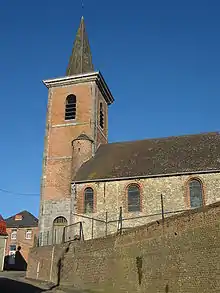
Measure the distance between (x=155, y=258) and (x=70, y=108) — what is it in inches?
734

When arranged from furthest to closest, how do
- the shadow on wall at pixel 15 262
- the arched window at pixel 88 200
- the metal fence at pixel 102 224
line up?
the shadow on wall at pixel 15 262
the arched window at pixel 88 200
the metal fence at pixel 102 224

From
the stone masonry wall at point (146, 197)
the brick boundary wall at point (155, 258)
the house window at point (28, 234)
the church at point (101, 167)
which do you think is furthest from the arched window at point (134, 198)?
the house window at point (28, 234)

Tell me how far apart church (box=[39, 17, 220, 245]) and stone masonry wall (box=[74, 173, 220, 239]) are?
6cm

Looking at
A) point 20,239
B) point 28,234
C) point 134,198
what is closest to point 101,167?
point 134,198

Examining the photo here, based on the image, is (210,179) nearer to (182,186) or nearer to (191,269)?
(182,186)

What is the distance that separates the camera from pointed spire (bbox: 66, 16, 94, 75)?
31447 millimetres

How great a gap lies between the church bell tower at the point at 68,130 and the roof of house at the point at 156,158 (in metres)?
1.67

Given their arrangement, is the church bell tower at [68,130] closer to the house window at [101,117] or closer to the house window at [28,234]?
the house window at [101,117]

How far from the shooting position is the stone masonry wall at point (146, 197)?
20.2 meters

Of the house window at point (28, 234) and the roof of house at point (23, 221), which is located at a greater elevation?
the roof of house at point (23, 221)

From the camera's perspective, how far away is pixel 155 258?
1238 cm

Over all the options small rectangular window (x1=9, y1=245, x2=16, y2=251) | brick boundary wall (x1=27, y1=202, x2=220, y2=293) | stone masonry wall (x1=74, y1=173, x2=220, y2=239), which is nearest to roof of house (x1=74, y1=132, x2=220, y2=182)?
stone masonry wall (x1=74, y1=173, x2=220, y2=239)

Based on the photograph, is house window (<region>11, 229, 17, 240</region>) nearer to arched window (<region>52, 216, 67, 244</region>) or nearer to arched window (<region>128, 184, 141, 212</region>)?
arched window (<region>52, 216, 67, 244</region>)

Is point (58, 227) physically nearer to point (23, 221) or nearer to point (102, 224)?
point (102, 224)
